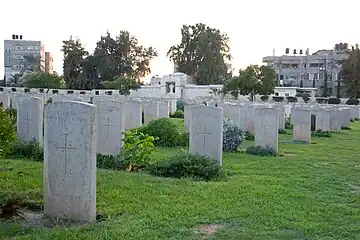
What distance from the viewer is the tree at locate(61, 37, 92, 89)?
6544 cm

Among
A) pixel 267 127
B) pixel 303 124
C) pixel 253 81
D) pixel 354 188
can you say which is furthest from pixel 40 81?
pixel 354 188

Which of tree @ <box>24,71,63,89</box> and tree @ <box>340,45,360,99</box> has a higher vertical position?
tree @ <box>340,45,360,99</box>

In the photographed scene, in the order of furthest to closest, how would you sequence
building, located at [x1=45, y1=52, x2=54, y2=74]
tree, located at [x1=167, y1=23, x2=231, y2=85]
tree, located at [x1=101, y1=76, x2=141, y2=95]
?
building, located at [x1=45, y1=52, x2=54, y2=74] → tree, located at [x1=167, y1=23, x2=231, y2=85] → tree, located at [x1=101, y1=76, x2=141, y2=95]

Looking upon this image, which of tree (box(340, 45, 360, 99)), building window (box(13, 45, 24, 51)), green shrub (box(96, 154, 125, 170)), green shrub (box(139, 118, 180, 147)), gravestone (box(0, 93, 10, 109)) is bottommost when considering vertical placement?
green shrub (box(96, 154, 125, 170))

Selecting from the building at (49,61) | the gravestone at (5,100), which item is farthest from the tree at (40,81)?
the building at (49,61)

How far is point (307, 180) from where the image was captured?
10.0 m

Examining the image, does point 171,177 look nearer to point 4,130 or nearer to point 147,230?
point 4,130

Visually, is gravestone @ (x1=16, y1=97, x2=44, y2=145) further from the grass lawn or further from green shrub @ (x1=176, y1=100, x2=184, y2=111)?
green shrub @ (x1=176, y1=100, x2=184, y2=111)

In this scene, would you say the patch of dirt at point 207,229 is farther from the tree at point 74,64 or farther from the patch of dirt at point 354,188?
the tree at point 74,64

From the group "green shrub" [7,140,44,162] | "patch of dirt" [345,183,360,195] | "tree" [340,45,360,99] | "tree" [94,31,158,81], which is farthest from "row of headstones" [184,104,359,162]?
"tree" [94,31,158,81]

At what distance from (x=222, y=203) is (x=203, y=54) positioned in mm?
66592

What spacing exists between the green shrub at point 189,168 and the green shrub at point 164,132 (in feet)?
18.5

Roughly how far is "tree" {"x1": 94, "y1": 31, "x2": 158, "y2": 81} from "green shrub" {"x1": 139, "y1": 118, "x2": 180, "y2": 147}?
50.3m

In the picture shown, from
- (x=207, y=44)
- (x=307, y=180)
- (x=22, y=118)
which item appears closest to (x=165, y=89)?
(x=207, y=44)
